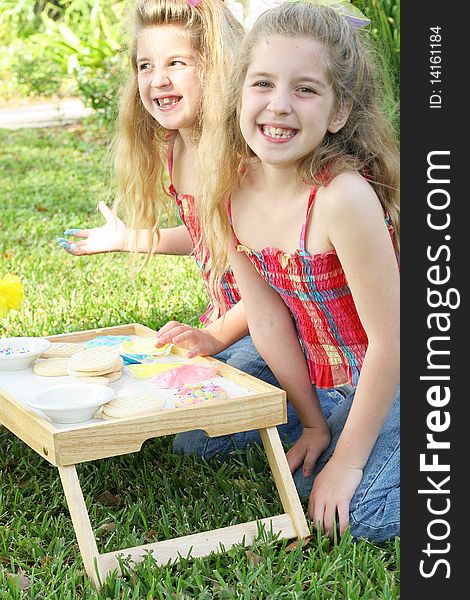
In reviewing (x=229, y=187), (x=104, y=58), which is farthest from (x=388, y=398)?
(x=104, y=58)

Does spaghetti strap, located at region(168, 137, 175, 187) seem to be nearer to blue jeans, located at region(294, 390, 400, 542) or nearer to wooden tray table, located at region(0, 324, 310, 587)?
wooden tray table, located at region(0, 324, 310, 587)

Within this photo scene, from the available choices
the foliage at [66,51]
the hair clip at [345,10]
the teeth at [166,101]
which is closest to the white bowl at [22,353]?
the teeth at [166,101]

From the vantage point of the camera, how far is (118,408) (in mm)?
2107

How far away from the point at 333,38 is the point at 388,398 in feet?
2.60

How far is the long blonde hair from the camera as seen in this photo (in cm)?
266

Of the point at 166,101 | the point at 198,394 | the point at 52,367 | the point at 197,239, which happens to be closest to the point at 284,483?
the point at 198,394

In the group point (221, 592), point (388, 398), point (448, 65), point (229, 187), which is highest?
point (448, 65)

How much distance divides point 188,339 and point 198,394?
373mm

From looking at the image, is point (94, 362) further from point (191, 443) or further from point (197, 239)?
point (197, 239)

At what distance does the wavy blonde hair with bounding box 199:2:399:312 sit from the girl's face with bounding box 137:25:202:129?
0.31 meters

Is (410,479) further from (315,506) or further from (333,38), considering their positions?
(333,38)

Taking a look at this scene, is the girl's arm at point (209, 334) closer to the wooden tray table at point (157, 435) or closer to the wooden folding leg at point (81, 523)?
the wooden tray table at point (157, 435)

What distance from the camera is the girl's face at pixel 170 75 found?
8.79 ft

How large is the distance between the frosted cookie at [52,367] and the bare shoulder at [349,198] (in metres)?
0.72
